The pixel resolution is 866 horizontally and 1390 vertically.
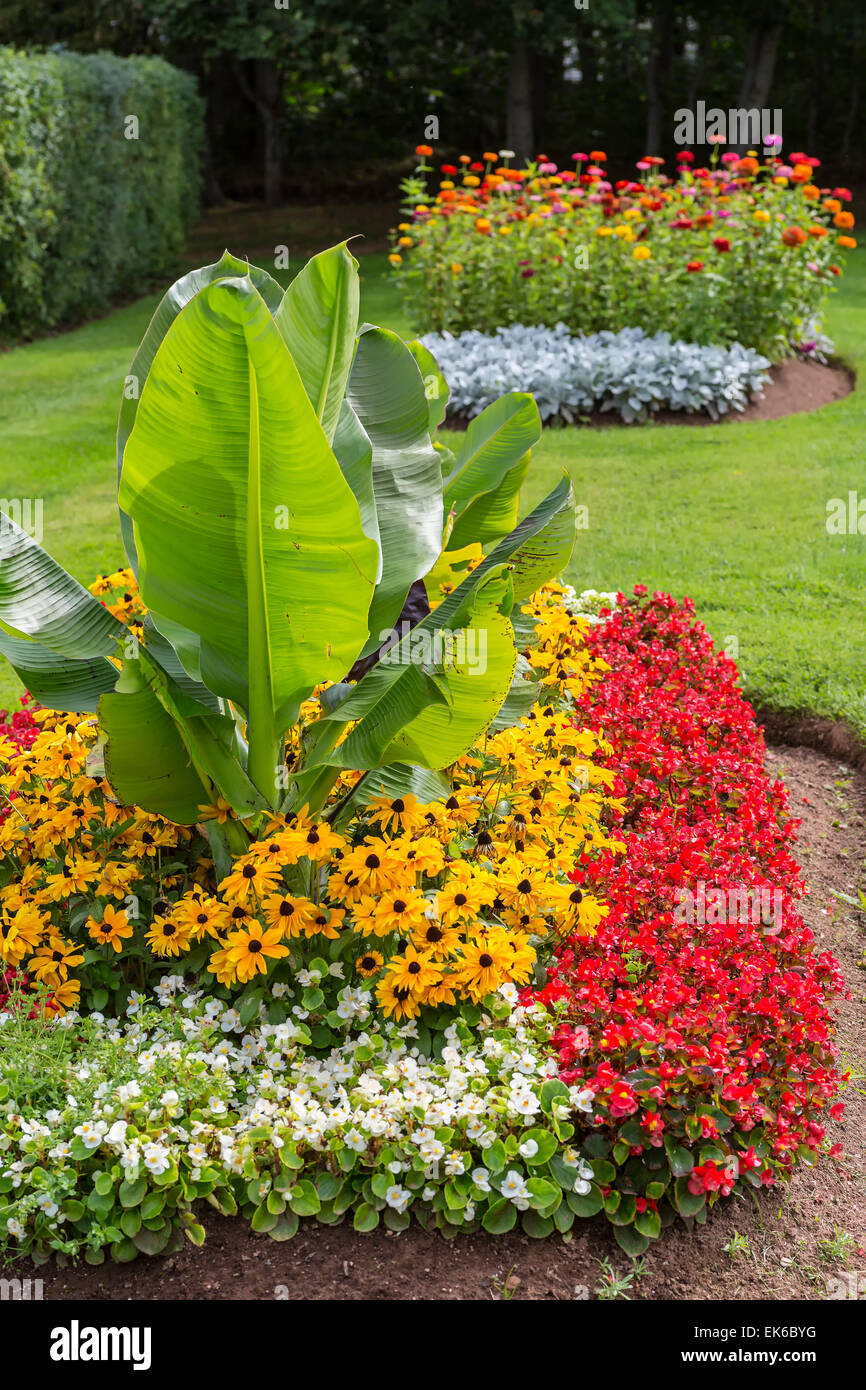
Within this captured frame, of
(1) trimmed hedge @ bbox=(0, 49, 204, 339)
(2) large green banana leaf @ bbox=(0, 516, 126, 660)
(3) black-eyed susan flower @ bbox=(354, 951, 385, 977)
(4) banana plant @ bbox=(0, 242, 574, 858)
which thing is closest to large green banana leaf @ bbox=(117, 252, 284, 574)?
(4) banana plant @ bbox=(0, 242, 574, 858)

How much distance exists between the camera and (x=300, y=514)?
7.40 ft

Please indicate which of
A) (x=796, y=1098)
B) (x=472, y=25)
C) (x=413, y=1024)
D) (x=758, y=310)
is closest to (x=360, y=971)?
(x=413, y=1024)

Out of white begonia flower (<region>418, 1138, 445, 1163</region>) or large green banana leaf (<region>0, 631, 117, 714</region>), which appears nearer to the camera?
white begonia flower (<region>418, 1138, 445, 1163</region>)

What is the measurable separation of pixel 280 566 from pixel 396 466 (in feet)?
2.05

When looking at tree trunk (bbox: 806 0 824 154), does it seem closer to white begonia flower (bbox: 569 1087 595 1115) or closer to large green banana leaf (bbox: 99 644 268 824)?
large green banana leaf (bbox: 99 644 268 824)

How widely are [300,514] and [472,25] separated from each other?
1897cm

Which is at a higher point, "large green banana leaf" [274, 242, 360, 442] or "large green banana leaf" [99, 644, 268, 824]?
"large green banana leaf" [274, 242, 360, 442]

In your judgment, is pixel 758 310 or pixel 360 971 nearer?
pixel 360 971

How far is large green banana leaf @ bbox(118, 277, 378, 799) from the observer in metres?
2.08

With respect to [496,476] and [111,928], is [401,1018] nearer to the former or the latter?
[111,928]

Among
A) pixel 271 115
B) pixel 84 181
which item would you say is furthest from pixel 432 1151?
pixel 271 115

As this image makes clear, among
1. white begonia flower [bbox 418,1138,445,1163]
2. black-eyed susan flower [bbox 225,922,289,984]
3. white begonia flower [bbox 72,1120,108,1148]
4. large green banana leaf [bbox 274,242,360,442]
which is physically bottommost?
white begonia flower [bbox 418,1138,445,1163]

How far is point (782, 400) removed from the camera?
9.06m
